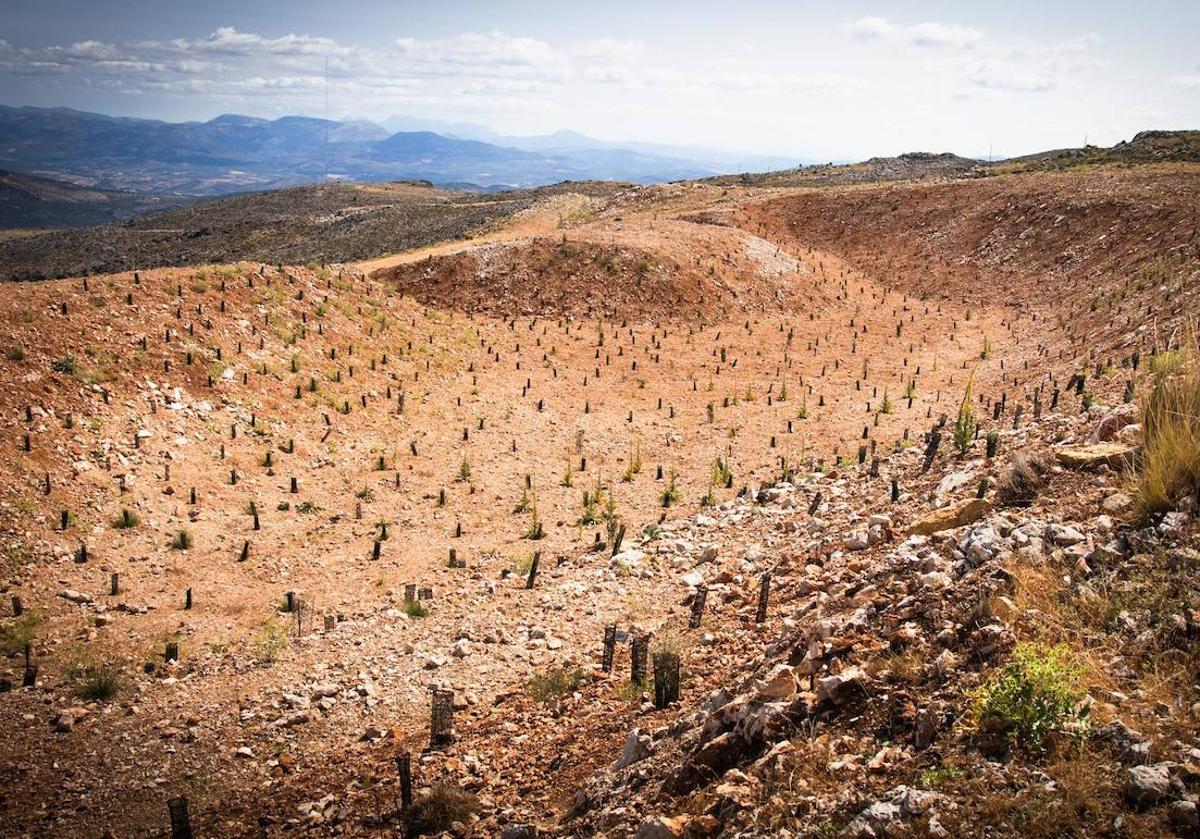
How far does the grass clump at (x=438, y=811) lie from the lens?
6.11 metres

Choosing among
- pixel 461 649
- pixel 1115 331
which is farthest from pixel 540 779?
pixel 1115 331

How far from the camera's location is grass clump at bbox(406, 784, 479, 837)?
20.1 feet

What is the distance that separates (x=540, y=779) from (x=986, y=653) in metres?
3.99

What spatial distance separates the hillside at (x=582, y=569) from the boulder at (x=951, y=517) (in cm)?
6

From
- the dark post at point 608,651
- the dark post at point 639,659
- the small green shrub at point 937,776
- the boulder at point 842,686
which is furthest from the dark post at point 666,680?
the small green shrub at point 937,776

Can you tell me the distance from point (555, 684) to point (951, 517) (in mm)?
4779

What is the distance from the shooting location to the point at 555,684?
317 inches

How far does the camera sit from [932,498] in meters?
9.18

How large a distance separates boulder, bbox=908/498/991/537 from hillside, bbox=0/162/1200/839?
0.06 meters

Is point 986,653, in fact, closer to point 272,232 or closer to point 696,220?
point 696,220

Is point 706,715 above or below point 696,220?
below

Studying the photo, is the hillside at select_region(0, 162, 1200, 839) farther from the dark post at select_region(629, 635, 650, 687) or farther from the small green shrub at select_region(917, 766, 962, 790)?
the dark post at select_region(629, 635, 650, 687)

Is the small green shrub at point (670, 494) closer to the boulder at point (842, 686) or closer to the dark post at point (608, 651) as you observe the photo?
the dark post at point (608, 651)

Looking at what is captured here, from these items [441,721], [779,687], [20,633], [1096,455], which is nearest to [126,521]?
[20,633]
